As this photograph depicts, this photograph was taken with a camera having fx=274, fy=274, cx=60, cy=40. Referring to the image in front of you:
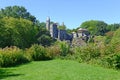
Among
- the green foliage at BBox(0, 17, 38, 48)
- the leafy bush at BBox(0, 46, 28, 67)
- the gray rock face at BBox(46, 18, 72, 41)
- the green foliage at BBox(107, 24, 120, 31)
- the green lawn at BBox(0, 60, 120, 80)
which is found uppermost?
the green foliage at BBox(107, 24, 120, 31)

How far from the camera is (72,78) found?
10.4 m

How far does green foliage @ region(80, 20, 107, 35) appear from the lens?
101 meters

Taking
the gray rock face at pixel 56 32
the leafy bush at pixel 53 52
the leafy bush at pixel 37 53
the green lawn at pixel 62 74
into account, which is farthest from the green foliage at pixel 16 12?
the green lawn at pixel 62 74

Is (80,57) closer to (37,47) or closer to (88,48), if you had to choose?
(88,48)

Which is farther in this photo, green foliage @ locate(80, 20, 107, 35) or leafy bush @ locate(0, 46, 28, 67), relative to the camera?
green foliage @ locate(80, 20, 107, 35)

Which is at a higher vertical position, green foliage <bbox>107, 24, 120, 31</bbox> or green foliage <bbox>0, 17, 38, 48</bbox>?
green foliage <bbox>107, 24, 120, 31</bbox>

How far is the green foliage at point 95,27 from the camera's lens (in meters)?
101

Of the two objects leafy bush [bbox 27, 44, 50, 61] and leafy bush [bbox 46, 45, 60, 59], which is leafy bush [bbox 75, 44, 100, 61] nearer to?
leafy bush [bbox 27, 44, 50, 61]

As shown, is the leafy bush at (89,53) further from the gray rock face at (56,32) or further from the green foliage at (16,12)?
the gray rock face at (56,32)

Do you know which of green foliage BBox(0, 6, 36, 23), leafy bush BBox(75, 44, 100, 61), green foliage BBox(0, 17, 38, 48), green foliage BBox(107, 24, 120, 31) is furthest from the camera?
green foliage BBox(107, 24, 120, 31)

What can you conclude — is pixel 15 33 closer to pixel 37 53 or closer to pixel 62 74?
pixel 37 53

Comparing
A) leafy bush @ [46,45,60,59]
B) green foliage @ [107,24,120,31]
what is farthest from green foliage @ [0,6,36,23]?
green foliage @ [107,24,120,31]

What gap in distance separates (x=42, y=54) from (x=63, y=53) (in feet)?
14.1

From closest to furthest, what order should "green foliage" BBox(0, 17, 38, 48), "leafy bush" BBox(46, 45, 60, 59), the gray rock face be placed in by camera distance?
1. "leafy bush" BBox(46, 45, 60, 59)
2. "green foliage" BBox(0, 17, 38, 48)
3. the gray rock face
